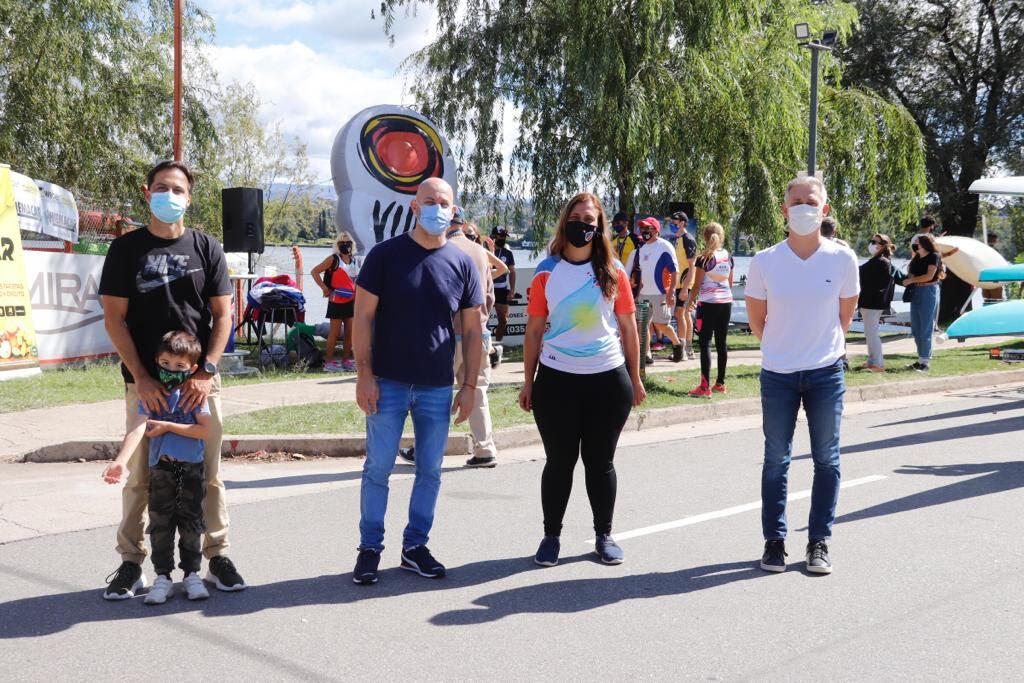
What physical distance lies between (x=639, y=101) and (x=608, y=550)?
12.8 m

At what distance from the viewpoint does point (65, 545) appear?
18.8 feet

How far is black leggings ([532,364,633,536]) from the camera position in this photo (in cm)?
525

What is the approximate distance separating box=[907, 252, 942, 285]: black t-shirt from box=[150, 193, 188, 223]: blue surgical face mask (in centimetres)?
1165

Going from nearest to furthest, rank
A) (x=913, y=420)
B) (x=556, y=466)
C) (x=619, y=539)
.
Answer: (x=556, y=466) < (x=619, y=539) < (x=913, y=420)

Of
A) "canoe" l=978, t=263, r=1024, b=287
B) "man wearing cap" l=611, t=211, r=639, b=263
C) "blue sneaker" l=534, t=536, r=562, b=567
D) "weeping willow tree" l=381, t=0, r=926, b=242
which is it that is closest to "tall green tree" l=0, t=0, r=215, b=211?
"weeping willow tree" l=381, t=0, r=926, b=242

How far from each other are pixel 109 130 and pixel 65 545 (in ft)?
57.7

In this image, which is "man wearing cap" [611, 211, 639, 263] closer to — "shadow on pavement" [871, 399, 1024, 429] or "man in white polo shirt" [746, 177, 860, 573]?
"shadow on pavement" [871, 399, 1024, 429]

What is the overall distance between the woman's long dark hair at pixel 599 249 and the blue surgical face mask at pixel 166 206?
182 centimetres

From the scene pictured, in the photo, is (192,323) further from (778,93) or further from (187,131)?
(187,131)

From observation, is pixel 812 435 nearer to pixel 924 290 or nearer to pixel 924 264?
pixel 924 264

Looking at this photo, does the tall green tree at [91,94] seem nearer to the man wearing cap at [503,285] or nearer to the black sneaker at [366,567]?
the man wearing cap at [503,285]

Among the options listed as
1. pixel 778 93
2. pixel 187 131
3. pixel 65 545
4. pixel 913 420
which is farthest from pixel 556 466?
pixel 187 131

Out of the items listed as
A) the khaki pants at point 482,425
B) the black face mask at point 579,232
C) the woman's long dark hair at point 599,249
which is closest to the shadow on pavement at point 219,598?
the woman's long dark hair at point 599,249

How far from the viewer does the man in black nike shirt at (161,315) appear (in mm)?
4570
